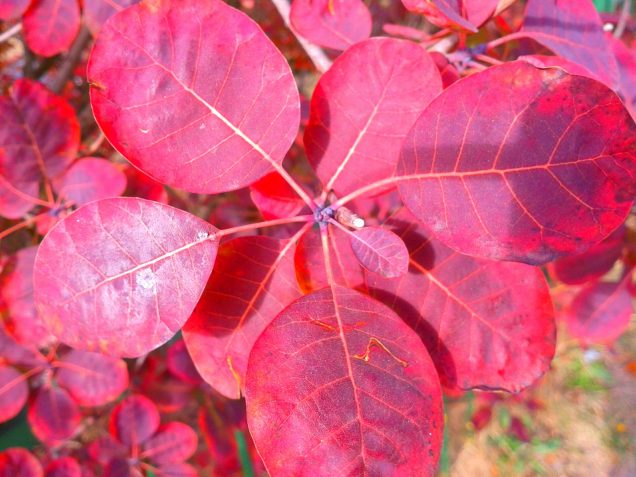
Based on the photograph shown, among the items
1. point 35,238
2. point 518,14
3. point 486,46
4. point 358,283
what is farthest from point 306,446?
point 518,14

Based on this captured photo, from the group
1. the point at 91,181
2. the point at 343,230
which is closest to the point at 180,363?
the point at 91,181

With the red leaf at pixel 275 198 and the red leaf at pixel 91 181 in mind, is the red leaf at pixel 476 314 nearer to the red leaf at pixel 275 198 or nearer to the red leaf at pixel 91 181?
the red leaf at pixel 275 198

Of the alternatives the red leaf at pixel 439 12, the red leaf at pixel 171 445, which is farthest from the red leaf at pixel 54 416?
the red leaf at pixel 439 12

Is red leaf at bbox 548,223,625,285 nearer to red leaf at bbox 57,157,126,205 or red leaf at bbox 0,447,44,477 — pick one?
red leaf at bbox 57,157,126,205

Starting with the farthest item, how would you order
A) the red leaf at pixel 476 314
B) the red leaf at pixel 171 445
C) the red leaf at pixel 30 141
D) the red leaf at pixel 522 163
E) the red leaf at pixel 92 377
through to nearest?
the red leaf at pixel 171 445, the red leaf at pixel 92 377, the red leaf at pixel 30 141, the red leaf at pixel 476 314, the red leaf at pixel 522 163

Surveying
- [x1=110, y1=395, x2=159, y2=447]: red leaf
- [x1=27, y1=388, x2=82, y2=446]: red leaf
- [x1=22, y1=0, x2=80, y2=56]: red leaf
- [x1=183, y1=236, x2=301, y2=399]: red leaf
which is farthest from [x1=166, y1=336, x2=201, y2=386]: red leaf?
[x1=22, y1=0, x2=80, y2=56]: red leaf

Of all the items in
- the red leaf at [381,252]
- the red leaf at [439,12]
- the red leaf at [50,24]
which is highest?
the red leaf at [439,12]

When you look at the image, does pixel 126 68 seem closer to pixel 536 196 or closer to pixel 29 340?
pixel 536 196
